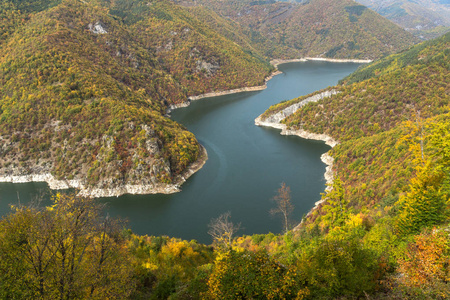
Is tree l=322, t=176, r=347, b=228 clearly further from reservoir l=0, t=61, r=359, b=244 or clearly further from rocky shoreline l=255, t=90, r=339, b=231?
rocky shoreline l=255, t=90, r=339, b=231

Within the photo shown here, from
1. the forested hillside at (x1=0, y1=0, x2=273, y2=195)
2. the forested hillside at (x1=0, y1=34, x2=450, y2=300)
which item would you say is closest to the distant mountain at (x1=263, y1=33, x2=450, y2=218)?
the forested hillside at (x1=0, y1=34, x2=450, y2=300)

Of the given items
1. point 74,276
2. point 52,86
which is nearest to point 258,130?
point 52,86

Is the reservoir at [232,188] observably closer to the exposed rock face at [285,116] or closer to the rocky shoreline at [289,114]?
the rocky shoreline at [289,114]

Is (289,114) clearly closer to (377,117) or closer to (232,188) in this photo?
(377,117)

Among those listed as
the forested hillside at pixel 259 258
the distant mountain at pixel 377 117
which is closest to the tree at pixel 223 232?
the forested hillside at pixel 259 258

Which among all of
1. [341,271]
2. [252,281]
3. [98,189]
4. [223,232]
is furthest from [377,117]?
[252,281]

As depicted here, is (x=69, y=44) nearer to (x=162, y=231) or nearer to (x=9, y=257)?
(x=162, y=231)
